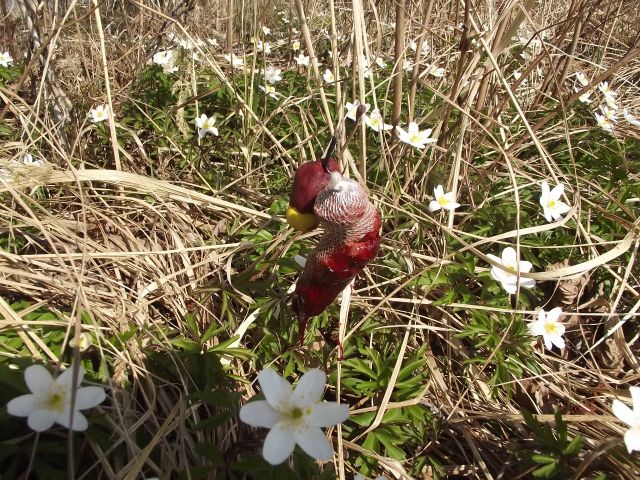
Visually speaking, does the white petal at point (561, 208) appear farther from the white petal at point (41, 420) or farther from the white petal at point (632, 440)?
the white petal at point (41, 420)

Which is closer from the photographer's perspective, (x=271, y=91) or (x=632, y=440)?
(x=632, y=440)

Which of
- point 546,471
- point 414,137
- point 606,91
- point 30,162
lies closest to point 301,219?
point 546,471

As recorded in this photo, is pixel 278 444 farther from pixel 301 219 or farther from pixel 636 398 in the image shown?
pixel 636 398

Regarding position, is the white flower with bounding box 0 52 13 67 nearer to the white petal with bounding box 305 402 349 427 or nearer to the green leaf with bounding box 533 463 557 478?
the white petal with bounding box 305 402 349 427

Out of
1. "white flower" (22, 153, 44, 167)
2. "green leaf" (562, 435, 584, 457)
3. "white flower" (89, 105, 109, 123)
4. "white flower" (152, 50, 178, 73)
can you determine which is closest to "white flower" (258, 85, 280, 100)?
"white flower" (152, 50, 178, 73)

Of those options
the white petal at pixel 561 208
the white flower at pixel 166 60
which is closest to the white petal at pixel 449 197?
the white petal at pixel 561 208

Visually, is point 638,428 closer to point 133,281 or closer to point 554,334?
point 554,334

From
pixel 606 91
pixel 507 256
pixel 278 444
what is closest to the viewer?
pixel 278 444
